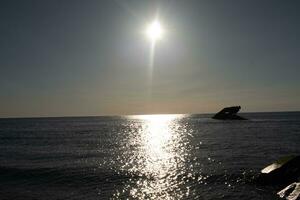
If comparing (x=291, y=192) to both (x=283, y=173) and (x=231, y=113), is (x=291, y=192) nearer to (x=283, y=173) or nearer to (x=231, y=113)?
(x=283, y=173)

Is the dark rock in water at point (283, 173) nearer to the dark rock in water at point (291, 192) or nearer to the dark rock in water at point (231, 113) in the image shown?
the dark rock in water at point (291, 192)

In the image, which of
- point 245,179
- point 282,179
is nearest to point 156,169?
point 245,179

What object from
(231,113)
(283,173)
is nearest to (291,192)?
(283,173)

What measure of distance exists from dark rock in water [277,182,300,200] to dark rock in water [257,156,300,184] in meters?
3.67

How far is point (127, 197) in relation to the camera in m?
27.2

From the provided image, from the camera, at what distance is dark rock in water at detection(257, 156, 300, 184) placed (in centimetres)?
3023

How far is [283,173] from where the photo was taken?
30359 millimetres

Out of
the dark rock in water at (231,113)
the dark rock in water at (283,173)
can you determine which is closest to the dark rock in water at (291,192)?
the dark rock in water at (283,173)

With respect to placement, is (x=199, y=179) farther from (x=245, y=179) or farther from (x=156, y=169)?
(x=156, y=169)

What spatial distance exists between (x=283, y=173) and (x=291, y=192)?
5.19 meters

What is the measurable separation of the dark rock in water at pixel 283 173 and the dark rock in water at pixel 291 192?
367 cm

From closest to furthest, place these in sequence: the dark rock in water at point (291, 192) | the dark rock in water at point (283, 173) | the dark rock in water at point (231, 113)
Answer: the dark rock in water at point (291, 192) < the dark rock in water at point (283, 173) < the dark rock in water at point (231, 113)

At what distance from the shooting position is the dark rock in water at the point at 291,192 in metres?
23.8

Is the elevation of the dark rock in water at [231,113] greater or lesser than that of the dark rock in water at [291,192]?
greater
